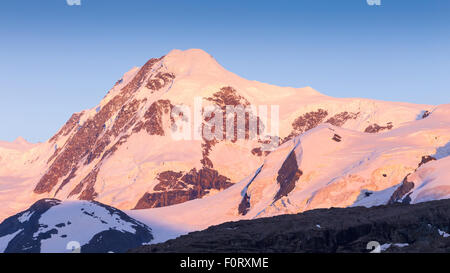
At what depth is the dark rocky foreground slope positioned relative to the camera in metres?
123

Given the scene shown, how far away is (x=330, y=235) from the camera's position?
127500 mm

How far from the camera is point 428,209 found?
136125mm

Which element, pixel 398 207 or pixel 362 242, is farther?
pixel 398 207

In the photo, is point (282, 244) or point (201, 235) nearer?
point (282, 244)

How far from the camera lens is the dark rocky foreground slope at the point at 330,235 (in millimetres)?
123312
